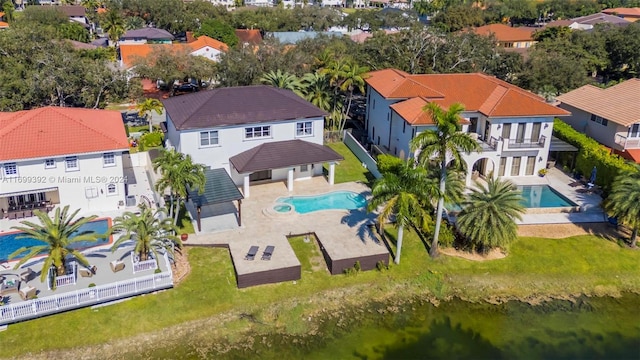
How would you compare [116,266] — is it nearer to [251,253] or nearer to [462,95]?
[251,253]

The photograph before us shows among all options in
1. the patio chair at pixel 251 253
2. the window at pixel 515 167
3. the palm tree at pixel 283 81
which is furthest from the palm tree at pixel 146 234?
the window at pixel 515 167

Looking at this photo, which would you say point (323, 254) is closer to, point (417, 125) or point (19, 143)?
point (417, 125)

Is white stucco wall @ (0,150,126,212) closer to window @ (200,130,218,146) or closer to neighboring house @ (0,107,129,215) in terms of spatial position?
neighboring house @ (0,107,129,215)

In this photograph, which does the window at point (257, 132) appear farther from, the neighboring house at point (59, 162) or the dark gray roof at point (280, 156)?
the neighboring house at point (59, 162)

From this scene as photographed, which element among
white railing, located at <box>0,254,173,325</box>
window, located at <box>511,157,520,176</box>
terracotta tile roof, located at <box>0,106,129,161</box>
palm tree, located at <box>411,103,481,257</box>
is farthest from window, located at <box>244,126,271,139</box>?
window, located at <box>511,157,520,176</box>

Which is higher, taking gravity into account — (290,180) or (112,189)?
(112,189)

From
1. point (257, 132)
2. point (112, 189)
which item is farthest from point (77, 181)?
point (257, 132)

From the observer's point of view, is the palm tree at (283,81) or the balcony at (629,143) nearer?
the balcony at (629,143)
